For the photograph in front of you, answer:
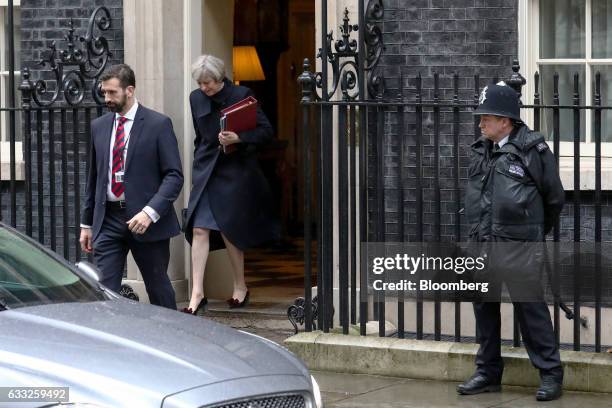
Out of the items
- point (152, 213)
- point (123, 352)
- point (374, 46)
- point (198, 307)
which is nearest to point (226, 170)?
point (198, 307)

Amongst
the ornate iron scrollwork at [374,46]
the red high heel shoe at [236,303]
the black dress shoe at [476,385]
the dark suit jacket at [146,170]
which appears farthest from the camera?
the red high heel shoe at [236,303]

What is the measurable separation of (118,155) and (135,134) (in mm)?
172

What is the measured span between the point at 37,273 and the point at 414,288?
3.14m

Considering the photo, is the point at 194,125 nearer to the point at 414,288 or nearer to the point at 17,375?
the point at 414,288

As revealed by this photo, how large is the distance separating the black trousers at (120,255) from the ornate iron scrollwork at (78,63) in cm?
195

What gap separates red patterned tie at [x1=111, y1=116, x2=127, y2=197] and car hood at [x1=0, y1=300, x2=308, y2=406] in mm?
2310

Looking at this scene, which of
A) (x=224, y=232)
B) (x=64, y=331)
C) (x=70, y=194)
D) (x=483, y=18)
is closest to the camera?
(x=64, y=331)

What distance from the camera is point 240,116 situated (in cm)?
1077

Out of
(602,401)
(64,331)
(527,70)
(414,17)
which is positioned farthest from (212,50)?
(64,331)

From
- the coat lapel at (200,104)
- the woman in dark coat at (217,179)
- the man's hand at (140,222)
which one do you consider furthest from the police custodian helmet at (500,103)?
the coat lapel at (200,104)

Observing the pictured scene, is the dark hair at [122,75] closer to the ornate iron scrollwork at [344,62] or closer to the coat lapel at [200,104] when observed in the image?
the ornate iron scrollwork at [344,62]

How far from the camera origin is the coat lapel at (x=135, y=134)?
350 inches

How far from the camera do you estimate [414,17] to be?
10.4 m

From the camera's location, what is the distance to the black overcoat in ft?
36.0
